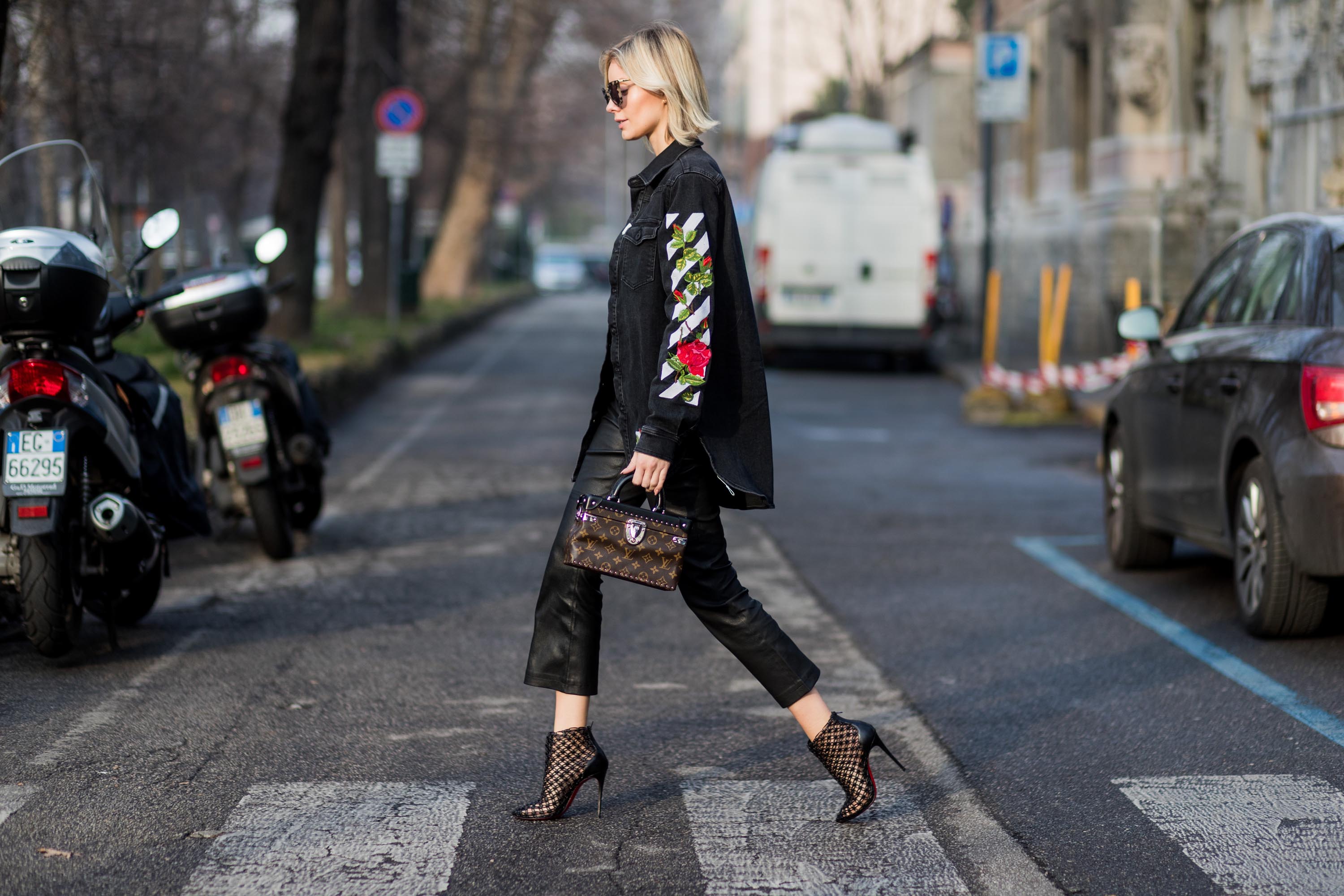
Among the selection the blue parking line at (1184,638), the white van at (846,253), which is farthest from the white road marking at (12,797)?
the white van at (846,253)

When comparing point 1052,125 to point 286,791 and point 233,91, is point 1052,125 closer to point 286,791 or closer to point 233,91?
point 233,91

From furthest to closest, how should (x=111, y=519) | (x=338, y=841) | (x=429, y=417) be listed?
1. (x=429, y=417)
2. (x=111, y=519)
3. (x=338, y=841)

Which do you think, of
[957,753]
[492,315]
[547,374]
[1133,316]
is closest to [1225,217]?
[547,374]

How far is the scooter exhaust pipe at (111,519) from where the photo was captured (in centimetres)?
610

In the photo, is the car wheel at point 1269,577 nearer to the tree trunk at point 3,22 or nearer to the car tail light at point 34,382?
the car tail light at point 34,382

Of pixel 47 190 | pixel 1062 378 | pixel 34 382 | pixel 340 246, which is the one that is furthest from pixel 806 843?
pixel 340 246

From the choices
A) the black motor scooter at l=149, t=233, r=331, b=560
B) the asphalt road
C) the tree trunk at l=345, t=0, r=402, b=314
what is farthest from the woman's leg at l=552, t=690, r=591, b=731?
the tree trunk at l=345, t=0, r=402, b=314

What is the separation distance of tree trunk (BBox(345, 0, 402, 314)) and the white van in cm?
831

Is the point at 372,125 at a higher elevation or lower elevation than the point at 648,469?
higher

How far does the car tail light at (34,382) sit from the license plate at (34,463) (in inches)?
5.1

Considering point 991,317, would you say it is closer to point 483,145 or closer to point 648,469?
point 648,469

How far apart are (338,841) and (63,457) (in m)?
2.25

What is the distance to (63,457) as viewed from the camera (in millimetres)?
5910

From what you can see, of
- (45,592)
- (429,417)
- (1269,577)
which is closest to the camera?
(45,592)
